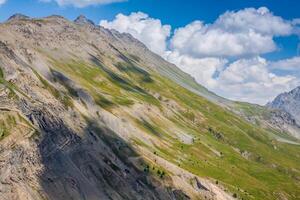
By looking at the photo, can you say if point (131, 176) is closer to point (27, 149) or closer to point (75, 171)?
point (75, 171)

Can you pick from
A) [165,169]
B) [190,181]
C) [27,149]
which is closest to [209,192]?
[190,181]

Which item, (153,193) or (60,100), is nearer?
(153,193)

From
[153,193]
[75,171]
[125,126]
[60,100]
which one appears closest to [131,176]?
[153,193]

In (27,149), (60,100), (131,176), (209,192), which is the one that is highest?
(60,100)

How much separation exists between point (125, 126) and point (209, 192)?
4828 cm

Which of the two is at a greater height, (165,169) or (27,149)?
(27,149)

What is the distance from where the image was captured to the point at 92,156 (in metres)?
132

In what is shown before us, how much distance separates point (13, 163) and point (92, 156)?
97.2 feet

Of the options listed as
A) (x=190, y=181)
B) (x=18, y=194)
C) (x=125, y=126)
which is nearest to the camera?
(x=18, y=194)

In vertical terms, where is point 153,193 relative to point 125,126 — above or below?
below

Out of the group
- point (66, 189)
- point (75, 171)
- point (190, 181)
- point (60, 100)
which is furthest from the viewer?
point (190, 181)

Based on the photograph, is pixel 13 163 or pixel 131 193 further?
pixel 131 193

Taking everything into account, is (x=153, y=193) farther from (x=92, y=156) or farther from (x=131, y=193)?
(x=92, y=156)

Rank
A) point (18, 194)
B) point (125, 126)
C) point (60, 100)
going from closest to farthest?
point (18, 194) → point (60, 100) → point (125, 126)
